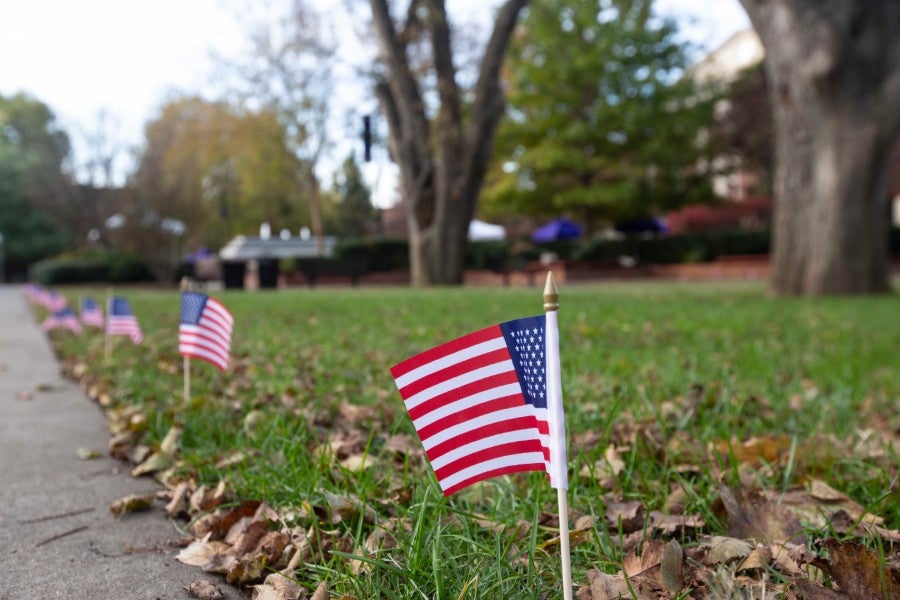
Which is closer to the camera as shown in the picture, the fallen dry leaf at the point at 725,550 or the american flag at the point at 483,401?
A: the american flag at the point at 483,401

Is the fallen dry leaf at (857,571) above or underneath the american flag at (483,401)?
underneath

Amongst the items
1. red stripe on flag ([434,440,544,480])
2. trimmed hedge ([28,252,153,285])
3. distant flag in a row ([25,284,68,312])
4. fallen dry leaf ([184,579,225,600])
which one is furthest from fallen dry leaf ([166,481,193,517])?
trimmed hedge ([28,252,153,285])

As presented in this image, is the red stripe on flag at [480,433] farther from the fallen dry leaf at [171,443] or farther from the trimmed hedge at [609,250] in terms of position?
the trimmed hedge at [609,250]

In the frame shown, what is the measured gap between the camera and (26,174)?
41.9 metres

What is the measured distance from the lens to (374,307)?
10.8 metres

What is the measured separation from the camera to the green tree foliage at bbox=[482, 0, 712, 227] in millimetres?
27766

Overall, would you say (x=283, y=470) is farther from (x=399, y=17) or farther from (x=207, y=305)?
(x=399, y=17)

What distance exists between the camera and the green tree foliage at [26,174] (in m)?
39.7

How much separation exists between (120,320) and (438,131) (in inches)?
503

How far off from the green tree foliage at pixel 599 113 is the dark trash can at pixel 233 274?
10735 millimetres

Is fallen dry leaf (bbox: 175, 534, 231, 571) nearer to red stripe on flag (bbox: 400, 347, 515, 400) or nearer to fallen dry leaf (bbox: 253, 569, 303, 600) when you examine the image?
fallen dry leaf (bbox: 253, 569, 303, 600)

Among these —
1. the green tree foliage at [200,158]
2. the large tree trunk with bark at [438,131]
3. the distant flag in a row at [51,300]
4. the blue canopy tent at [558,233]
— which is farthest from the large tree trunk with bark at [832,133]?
the green tree foliage at [200,158]

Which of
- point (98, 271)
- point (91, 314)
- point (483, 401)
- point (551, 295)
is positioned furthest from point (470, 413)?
point (98, 271)

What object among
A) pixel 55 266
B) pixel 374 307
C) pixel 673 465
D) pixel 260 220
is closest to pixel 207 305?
pixel 673 465
